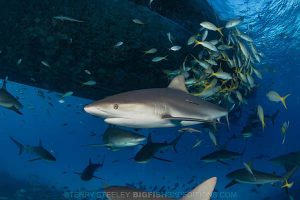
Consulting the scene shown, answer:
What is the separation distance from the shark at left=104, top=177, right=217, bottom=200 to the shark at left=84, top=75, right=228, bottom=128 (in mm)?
931

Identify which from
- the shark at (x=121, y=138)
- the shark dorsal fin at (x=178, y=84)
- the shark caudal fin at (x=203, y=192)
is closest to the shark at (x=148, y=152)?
the shark at (x=121, y=138)

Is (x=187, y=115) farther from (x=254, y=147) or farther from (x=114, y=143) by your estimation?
(x=254, y=147)

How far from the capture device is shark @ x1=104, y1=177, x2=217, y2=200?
289 centimetres

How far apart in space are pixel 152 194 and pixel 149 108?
1.18 m

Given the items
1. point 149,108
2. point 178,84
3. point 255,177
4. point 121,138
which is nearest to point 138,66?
point 121,138

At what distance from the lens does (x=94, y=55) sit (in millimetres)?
8922

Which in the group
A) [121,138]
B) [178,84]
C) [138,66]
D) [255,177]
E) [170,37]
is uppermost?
[178,84]

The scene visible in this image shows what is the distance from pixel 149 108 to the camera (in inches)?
156

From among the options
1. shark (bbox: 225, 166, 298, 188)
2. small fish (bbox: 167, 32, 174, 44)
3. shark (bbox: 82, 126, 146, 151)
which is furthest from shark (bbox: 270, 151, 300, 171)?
shark (bbox: 82, 126, 146, 151)

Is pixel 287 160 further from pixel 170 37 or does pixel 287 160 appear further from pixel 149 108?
pixel 149 108

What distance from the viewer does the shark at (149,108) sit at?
12.3 feet

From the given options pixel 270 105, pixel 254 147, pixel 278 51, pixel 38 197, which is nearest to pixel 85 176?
pixel 38 197

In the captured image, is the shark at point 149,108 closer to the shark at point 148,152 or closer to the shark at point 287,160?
the shark at point 148,152

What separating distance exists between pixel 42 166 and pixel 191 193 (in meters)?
Answer: 97.7
